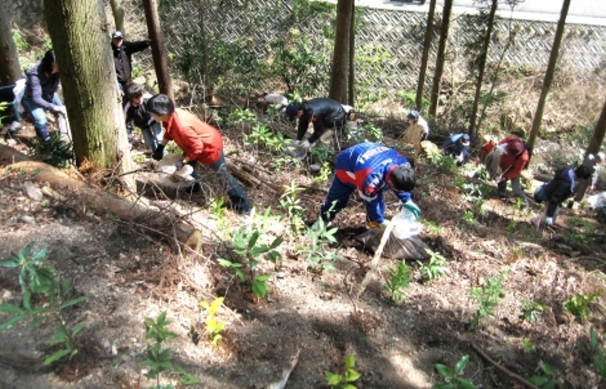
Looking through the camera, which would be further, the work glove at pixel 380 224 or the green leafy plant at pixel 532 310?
the work glove at pixel 380 224

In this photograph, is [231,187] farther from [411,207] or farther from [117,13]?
[117,13]

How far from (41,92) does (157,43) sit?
6.87 ft

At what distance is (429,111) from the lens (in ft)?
39.3

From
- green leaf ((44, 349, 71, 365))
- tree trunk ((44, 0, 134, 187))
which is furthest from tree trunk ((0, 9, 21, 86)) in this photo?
green leaf ((44, 349, 71, 365))

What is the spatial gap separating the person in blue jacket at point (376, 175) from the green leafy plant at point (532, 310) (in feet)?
4.22

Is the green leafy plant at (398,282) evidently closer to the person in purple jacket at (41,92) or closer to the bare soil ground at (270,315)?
the bare soil ground at (270,315)

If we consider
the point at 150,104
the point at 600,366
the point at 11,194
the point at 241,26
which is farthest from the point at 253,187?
the point at 241,26

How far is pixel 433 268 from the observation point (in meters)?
4.38

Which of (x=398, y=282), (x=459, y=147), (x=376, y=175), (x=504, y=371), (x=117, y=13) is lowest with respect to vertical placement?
(x=459, y=147)

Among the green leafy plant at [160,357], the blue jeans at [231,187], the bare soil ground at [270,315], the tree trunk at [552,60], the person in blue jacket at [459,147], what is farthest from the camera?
the person in blue jacket at [459,147]

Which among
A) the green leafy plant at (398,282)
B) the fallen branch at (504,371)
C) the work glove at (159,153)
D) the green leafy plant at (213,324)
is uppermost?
the work glove at (159,153)

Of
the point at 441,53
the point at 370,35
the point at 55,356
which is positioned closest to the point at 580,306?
the point at 55,356

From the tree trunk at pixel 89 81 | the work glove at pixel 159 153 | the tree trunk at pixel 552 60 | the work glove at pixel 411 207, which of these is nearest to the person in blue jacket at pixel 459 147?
the tree trunk at pixel 552 60

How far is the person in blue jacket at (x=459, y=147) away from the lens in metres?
9.41
